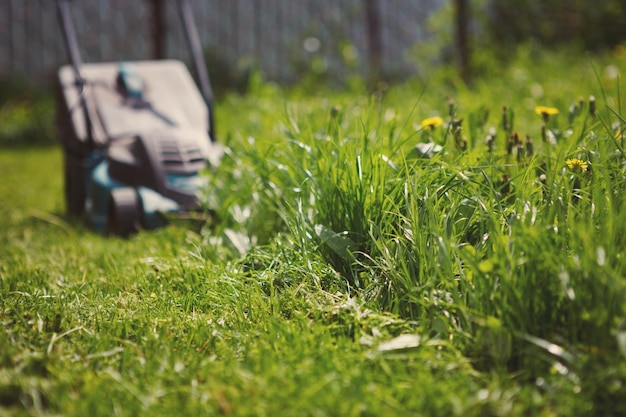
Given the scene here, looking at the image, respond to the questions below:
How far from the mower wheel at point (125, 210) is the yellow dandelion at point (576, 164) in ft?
5.43

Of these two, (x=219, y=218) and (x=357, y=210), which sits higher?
(x=357, y=210)

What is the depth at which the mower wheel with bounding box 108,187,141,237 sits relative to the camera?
2965 mm

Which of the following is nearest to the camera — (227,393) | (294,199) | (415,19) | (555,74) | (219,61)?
(227,393)

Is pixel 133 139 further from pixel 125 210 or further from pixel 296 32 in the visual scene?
pixel 296 32

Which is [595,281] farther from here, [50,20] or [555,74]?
[50,20]

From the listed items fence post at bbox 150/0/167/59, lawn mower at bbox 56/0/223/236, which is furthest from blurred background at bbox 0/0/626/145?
lawn mower at bbox 56/0/223/236

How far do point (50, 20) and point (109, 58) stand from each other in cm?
78

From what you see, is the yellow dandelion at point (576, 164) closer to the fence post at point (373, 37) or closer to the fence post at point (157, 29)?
the fence post at point (373, 37)

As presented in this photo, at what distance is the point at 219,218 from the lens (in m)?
2.86

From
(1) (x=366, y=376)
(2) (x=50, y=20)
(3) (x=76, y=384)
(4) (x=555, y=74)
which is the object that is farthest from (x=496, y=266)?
(2) (x=50, y=20)

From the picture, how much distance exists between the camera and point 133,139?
10.9ft

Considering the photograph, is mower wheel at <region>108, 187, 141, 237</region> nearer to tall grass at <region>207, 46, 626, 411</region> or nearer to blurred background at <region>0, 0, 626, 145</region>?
tall grass at <region>207, 46, 626, 411</region>

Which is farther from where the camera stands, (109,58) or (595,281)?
(109,58)

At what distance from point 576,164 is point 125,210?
1.70m
